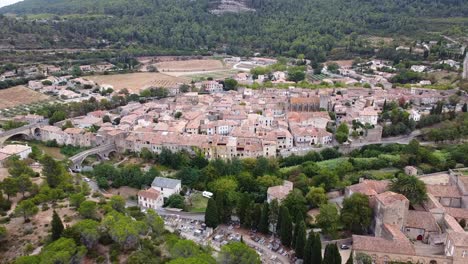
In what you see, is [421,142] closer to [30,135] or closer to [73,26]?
[30,135]

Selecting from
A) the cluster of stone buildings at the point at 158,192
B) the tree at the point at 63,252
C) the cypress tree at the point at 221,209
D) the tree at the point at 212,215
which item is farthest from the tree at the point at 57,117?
the tree at the point at 63,252

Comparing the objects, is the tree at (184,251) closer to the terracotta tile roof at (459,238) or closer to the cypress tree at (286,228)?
the cypress tree at (286,228)

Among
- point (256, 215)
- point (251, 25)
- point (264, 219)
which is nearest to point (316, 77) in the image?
point (251, 25)

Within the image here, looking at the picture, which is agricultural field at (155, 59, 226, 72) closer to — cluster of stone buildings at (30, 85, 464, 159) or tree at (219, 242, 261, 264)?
cluster of stone buildings at (30, 85, 464, 159)

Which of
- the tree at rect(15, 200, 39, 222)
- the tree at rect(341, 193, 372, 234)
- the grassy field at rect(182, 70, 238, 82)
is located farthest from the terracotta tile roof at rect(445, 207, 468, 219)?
the grassy field at rect(182, 70, 238, 82)

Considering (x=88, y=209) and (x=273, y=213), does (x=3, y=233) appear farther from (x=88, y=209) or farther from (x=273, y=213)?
(x=273, y=213)
